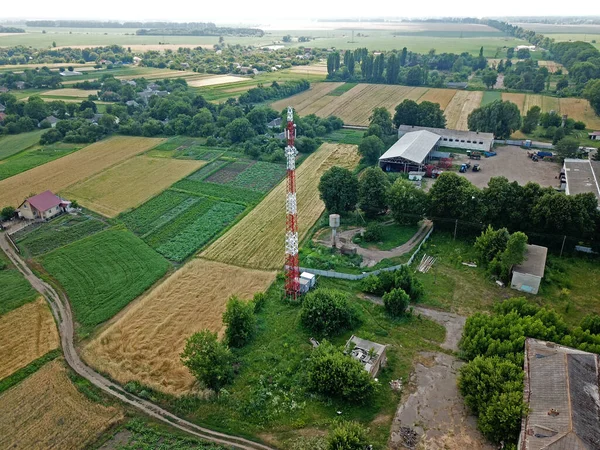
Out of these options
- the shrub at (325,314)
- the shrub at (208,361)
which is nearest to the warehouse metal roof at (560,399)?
the shrub at (325,314)

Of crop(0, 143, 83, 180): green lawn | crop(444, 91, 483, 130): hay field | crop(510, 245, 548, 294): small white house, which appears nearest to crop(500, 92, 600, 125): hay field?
crop(444, 91, 483, 130): hay field

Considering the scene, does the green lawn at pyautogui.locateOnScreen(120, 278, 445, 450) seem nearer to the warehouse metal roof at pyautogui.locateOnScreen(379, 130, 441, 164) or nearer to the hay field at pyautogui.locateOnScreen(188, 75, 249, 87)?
the warehouse metal roof at pyautogui.locateOnScreen(379, 130, 441, 164)

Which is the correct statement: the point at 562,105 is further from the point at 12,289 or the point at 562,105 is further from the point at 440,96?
the point at 12,289

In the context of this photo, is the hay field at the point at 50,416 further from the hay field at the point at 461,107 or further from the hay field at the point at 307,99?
the hay field at the point at 461,107

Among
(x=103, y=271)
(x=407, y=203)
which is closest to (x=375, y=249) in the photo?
(x=407, y=203)

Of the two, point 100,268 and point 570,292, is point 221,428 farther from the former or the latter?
point 570,292

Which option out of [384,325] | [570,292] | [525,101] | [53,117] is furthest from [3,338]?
[525,101]
